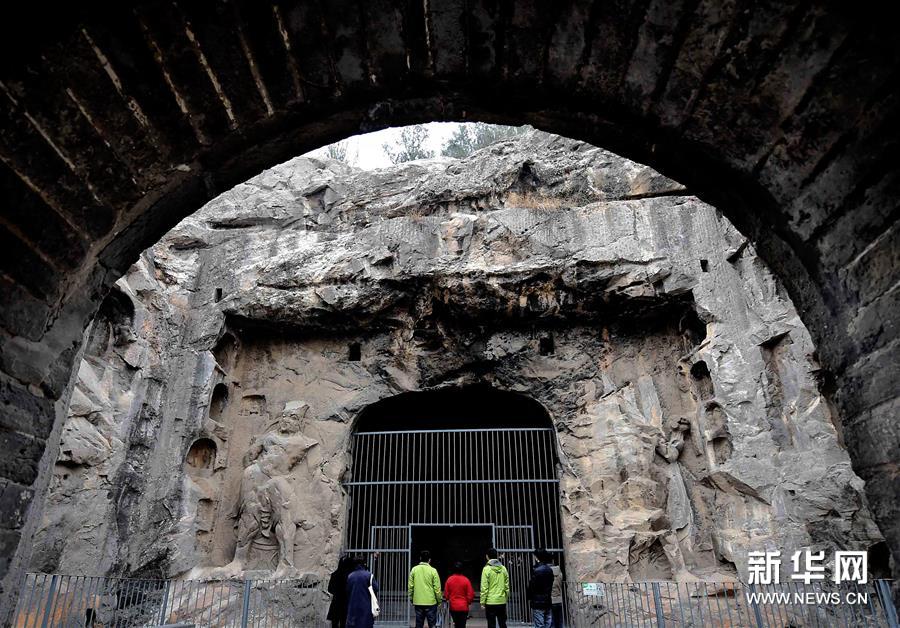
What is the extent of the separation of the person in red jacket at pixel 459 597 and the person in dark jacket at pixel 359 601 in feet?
5.10

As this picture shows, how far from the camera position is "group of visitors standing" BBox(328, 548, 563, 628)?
575 centimetres

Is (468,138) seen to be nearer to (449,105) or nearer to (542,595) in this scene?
(542,595)

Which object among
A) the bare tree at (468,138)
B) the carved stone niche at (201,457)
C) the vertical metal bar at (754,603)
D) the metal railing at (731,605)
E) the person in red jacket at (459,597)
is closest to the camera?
the metal railing at (731,605)

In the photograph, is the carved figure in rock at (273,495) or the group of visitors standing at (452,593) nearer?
the group of visitors standing at (452,593)

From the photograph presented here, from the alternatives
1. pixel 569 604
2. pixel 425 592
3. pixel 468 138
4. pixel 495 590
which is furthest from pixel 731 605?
pixel 468 138

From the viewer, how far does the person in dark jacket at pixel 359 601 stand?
222 inches

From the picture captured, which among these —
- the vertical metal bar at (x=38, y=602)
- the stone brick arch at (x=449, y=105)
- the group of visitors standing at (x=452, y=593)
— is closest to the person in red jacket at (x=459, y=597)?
the group of visitors standing at (x=452, y=593)

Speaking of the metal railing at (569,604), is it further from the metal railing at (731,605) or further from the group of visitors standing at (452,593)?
the group of visitors standing at (452,593)

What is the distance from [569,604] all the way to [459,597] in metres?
2.31

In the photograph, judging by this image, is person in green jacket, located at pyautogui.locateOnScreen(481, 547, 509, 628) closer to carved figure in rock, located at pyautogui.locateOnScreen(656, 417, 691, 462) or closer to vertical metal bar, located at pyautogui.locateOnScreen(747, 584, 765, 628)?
vertical metal bar, located at pyautogui.locateOnScreen(747, 584, 765, 628)

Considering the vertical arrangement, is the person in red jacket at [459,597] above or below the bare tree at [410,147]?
below

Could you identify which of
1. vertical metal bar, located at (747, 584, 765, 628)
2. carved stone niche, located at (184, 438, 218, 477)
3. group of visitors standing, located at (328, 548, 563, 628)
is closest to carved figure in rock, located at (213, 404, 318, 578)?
carved stone niche, located at (184, 438, 218, 477)

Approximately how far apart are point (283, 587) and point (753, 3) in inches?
356

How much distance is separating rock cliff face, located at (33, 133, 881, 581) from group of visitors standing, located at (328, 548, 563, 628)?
6.25ft
